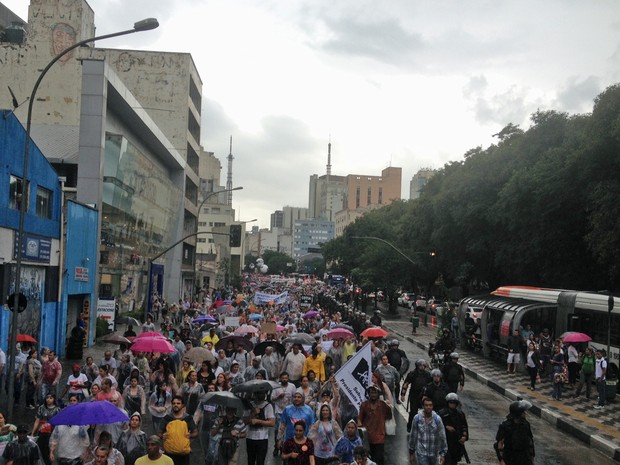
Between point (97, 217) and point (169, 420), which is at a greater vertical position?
point (97, 217)

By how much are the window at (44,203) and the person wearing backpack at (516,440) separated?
18.3 meters

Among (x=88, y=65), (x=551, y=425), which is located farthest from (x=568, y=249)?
(x=88, y=65)

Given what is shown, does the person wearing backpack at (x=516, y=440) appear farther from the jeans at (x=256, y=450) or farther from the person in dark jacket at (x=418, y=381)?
the person in dark jacket at (x=418, y=381)

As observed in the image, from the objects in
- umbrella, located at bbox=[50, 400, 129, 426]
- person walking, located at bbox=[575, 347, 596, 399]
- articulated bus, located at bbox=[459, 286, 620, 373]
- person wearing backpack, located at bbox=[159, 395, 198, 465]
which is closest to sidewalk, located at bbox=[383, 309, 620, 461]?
person walking, located at bbox=[575, 347, 596, 399]

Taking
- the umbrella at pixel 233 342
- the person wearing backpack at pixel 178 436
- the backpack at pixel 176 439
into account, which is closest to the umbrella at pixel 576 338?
the umbrella at pixel 233 342

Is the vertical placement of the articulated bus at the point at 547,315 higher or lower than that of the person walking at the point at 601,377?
higher

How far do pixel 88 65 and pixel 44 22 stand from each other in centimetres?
1084

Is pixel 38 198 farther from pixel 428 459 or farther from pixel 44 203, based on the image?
pixel 428 459

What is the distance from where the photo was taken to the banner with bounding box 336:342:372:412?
1147cm

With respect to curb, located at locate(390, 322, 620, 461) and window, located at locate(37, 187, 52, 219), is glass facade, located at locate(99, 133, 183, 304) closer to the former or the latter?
window, located at locate(37, 187, 52, 219)

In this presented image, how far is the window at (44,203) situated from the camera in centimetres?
2384

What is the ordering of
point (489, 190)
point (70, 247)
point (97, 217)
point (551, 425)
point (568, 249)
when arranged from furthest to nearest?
point (489, 190) < point (568, 249) < point (97, 217) < point (70, 247) < point (551, 425)

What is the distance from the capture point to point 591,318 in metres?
24.4

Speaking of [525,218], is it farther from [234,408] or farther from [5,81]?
[234,408]
